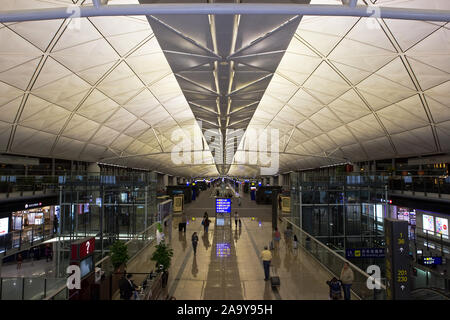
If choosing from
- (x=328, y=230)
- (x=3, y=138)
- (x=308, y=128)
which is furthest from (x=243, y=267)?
(x=308, y=128)

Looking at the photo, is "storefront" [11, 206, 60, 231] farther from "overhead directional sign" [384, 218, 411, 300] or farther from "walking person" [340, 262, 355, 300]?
"overhead directional sign" [384, 218, 411, 300]

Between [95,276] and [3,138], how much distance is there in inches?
772

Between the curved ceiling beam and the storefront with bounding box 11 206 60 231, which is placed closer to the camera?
the curved ceiling beam

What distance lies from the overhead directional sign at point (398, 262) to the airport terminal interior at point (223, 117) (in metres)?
0.03

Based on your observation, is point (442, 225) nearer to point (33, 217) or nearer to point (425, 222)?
point (425, 222)

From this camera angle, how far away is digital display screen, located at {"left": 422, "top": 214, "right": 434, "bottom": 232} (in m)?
23.7

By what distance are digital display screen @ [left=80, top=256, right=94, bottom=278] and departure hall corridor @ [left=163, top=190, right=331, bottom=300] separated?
3480 mm

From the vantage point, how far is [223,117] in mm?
32938

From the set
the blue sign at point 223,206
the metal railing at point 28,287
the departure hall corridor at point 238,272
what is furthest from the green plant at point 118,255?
the blue sign at point 223,206

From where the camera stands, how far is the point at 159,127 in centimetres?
3825

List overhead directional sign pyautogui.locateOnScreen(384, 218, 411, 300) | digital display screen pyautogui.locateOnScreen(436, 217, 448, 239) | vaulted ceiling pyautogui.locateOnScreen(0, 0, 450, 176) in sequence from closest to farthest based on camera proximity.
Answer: overhead directional sign pyautogui.locateOnScreen(384, 218, 411, 300) < vaulted ceiling pyautogui.locateOnScreen(0, 0, 450, 176) < digital display screen pyautogui.locateOnScreen(436, 217, 448, 239)

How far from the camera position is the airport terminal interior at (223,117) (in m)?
11.1

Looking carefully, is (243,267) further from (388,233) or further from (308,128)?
(308,128)

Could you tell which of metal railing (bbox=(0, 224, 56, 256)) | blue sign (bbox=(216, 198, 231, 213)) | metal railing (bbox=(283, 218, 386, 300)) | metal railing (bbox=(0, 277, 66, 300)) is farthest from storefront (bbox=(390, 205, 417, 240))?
metal railing (bbox=(0, 224, 56, 256))
